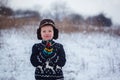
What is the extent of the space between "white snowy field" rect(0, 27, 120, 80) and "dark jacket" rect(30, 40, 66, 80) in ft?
2.55

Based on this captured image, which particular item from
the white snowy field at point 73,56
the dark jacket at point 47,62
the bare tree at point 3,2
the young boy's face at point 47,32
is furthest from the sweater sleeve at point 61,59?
the bare tree at point 3,2

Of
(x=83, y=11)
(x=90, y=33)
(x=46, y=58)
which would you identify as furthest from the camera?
(x=90, y=33)

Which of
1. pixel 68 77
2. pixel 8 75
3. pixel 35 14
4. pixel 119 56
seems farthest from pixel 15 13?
pixel 119 56

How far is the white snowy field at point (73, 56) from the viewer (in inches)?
127

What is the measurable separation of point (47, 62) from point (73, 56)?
111 centimetres

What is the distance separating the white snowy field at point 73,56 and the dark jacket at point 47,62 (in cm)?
78

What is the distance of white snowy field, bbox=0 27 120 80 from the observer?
323 centimetres

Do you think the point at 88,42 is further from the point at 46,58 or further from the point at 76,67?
the point at 46,58

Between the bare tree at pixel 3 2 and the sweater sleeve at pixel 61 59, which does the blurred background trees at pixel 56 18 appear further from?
the sweater sleeve at pixel 61 59

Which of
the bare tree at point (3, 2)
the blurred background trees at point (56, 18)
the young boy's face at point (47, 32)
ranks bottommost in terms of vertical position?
the young boy's face at point (47, 32)

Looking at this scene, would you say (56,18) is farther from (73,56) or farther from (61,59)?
(61,59)

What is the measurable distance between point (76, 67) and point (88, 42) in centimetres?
50

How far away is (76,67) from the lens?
3453mm

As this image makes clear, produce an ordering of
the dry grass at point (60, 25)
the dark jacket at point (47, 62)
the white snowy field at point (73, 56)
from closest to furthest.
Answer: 1. the dark jacket at point (47, 62)
2. the white snowy field at point (73, 56)
3. the dry grass at point (60, 25)
